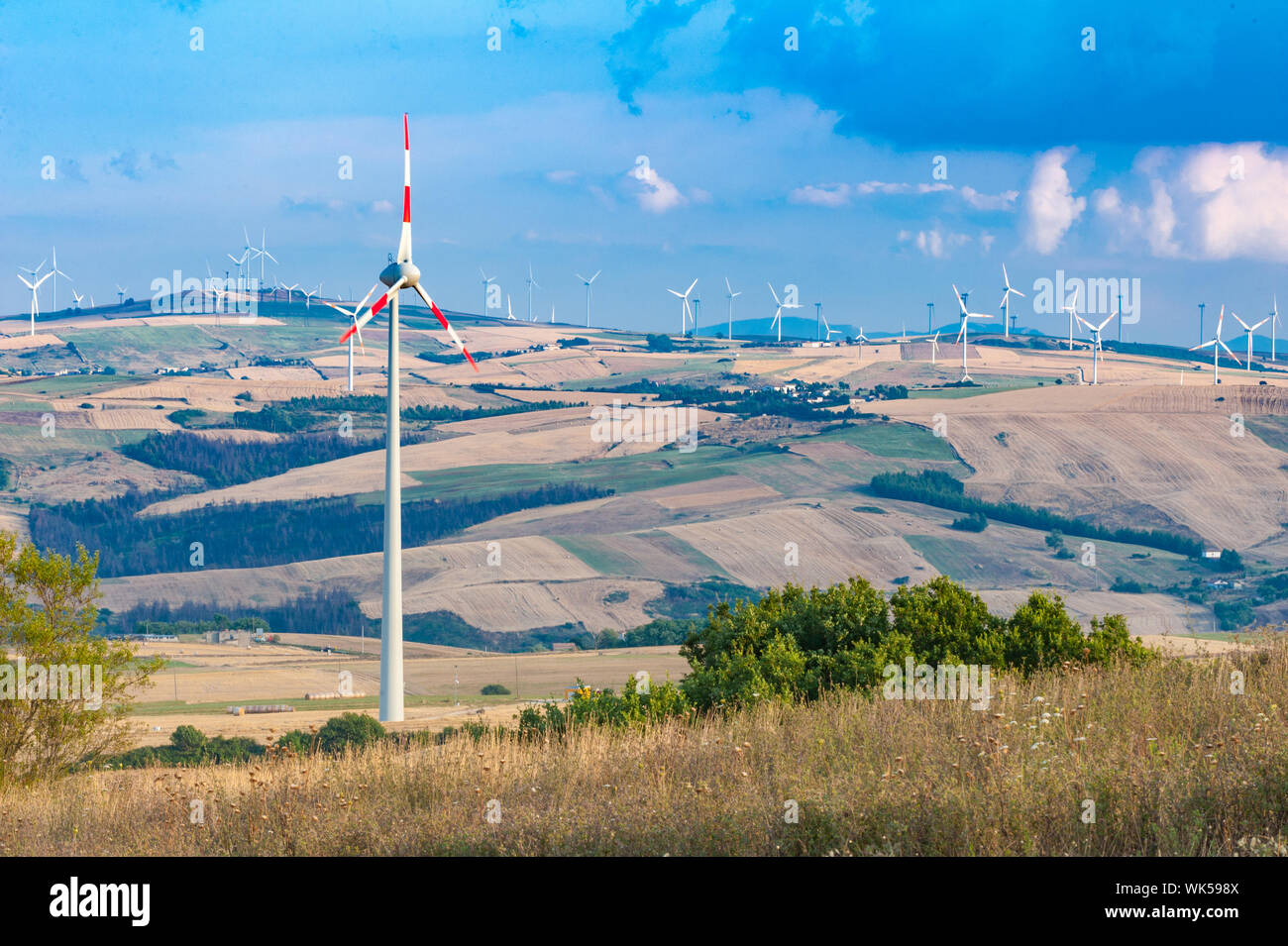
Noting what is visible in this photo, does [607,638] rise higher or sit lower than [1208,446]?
lower

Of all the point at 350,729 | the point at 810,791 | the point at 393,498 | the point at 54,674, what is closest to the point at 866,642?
the point at 810,791

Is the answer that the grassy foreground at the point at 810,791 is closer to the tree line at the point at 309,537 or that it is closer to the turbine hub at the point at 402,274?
the turbine hub at the point at 402,274

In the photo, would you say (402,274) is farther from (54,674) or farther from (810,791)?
(810,791)

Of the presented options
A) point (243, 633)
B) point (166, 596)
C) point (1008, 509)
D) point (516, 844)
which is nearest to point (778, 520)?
point (1008, 509)

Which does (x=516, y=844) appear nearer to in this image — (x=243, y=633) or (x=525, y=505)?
(x=243, y=633)

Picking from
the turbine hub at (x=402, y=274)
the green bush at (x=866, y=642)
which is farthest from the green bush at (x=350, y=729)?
the green bush at (x=866, y=642)
